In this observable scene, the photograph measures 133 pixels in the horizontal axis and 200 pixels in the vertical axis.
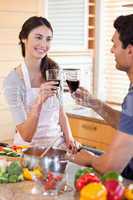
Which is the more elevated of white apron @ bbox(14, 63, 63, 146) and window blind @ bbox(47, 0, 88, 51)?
window blind @ bbox(47, 0, 88, 51)

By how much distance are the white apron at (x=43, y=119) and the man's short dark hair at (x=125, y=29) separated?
0.70 metres

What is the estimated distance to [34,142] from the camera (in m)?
2.46

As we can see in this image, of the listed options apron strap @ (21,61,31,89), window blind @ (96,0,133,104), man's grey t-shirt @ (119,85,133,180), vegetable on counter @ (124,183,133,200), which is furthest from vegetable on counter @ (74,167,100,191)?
window blind @ (96,0,133,104)

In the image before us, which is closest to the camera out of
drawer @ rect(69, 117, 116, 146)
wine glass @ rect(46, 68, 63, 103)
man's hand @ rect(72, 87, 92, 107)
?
wine glass @ rect(46, 68, 63, 103)

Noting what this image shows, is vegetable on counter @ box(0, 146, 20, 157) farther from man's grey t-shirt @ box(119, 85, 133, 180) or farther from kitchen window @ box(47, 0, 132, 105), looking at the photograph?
kitchen window @ box(47, 0, 132, 105)

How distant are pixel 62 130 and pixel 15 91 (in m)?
0.36

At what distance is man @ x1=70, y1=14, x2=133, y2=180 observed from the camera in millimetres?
1746

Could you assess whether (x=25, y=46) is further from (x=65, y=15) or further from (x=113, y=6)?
(x=113, y=6)

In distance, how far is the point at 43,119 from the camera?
2535 millimetres

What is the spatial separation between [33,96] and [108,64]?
1717 mm

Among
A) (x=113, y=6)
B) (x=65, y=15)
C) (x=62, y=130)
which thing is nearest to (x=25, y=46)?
(x=62, y=130)

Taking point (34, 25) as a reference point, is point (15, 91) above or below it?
below

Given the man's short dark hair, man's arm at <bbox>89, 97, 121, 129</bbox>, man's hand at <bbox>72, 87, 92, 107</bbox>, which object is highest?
the man's short dark hair

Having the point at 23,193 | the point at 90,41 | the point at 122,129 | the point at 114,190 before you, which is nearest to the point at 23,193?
the point at 23,193
